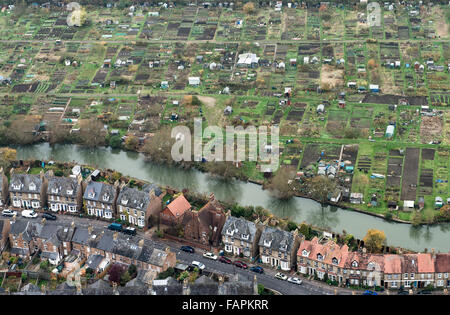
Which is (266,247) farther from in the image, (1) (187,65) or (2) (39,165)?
(1) (187,65)

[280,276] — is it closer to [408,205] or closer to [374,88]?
[408,205]

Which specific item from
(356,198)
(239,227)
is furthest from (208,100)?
(239,227)

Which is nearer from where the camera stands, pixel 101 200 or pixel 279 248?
pixel 279 248

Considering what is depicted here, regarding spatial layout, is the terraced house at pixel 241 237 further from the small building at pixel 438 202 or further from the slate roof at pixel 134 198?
the small building at pixel 438 202

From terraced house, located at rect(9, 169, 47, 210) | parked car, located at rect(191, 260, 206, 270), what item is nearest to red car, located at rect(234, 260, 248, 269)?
parked car, located at rect(191, 260, 206, 270)

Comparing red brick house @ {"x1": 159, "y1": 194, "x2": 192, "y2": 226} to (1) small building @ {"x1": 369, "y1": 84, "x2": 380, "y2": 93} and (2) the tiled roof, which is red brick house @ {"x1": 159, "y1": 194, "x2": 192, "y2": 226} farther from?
(1) small building @ {"x1": 369, "y1": 84, "x2": 380, "y2": 93}

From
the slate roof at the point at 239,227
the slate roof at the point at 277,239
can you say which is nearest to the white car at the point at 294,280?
the slate roof at the point at 277,239

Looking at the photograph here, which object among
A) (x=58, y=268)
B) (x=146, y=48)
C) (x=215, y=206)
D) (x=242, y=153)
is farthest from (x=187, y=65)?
(x=58, y=268)
